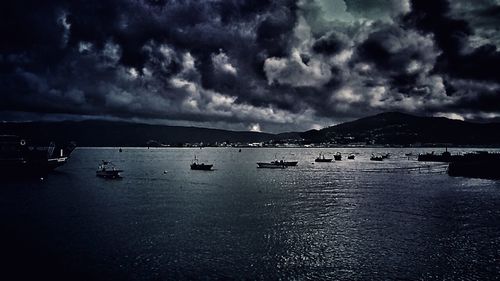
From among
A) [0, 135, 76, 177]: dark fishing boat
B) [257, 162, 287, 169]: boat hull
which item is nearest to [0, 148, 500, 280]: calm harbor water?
[0, 135, 76, 177]: dark fishing boat

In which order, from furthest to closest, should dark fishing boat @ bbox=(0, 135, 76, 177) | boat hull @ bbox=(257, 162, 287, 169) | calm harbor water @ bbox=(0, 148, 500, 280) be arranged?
1. boat hull @ bbox=(257, 162, 287, 169)
2. dark fishing boat @ bbox=(0, 135, 76, 177)
3. calm harbor water @ bbox=(0, 148, 500, 280)

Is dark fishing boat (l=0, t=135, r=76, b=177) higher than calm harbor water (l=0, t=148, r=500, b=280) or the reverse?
higher

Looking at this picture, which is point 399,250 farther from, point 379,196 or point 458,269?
point 379,196

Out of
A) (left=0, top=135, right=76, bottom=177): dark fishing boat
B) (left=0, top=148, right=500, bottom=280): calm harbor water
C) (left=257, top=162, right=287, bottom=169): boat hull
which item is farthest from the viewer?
(left=257, top=162, right=287, bottom=169): boat hull

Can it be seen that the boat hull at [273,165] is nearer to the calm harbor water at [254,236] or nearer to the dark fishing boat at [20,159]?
the dark fishing boat at [20,159]

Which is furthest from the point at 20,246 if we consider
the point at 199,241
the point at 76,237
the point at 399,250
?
the point at 399,250

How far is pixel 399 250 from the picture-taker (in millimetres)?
34531

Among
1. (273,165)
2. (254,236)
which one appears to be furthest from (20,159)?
(254,236)

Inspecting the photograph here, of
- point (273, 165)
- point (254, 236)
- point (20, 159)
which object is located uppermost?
point (20, 159)

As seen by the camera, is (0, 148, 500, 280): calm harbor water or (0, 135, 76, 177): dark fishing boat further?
(0, 135, 76, 177): dark fishing boat

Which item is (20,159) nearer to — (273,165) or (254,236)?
(273,165)

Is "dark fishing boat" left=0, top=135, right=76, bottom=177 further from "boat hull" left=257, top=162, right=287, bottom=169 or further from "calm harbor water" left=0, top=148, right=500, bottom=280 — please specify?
"boat hull" left=257, top=162, right=287, bottom=169

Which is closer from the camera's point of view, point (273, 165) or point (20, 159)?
point (20, 159)

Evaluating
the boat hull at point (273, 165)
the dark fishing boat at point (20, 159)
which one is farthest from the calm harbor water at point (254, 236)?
the boat hull at point (273, 165)
